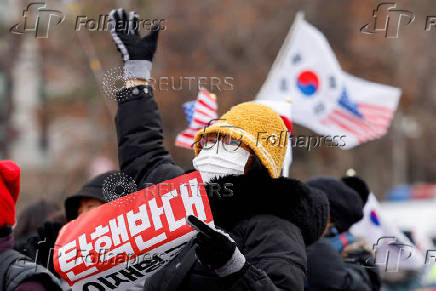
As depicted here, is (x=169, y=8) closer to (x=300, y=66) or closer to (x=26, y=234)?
(x=300, y=66)

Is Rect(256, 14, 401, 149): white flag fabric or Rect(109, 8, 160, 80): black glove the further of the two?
Rect(256, 14, 401, 149): white flag fabric

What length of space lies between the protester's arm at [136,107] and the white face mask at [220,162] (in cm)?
33

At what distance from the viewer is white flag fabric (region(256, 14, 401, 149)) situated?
6309 millimetres

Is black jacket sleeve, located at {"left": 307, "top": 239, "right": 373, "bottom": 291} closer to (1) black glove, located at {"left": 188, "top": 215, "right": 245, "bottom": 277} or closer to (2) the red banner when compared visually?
(2) the red banner

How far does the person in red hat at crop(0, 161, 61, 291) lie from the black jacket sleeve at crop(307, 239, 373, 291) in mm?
1457

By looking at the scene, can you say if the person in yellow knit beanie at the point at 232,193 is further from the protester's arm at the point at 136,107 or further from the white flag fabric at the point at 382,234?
the white flag fabric at the point at 382,234

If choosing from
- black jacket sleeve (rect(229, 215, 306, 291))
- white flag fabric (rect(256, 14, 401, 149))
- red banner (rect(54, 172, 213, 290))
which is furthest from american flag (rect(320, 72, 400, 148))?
red banner (rect(54, 172, 213, 290))

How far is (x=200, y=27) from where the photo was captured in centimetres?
2745

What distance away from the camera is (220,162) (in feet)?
9.43

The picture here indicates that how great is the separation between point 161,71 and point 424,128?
10.8m

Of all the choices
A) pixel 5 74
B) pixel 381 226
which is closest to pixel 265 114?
pixel 381 226

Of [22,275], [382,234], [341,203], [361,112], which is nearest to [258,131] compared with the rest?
[22,275]

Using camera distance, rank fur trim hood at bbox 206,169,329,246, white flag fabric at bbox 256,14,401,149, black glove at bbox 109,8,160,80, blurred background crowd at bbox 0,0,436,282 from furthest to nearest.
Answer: blurred background crowd at bbox 0,0,436,282, white flag fabric at bbox 256,14,401,149, black glove at bbox 109,8,160,80, fur trim hood at bbox 206,169,329,246

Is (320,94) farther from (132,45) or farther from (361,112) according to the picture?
(132,45)
